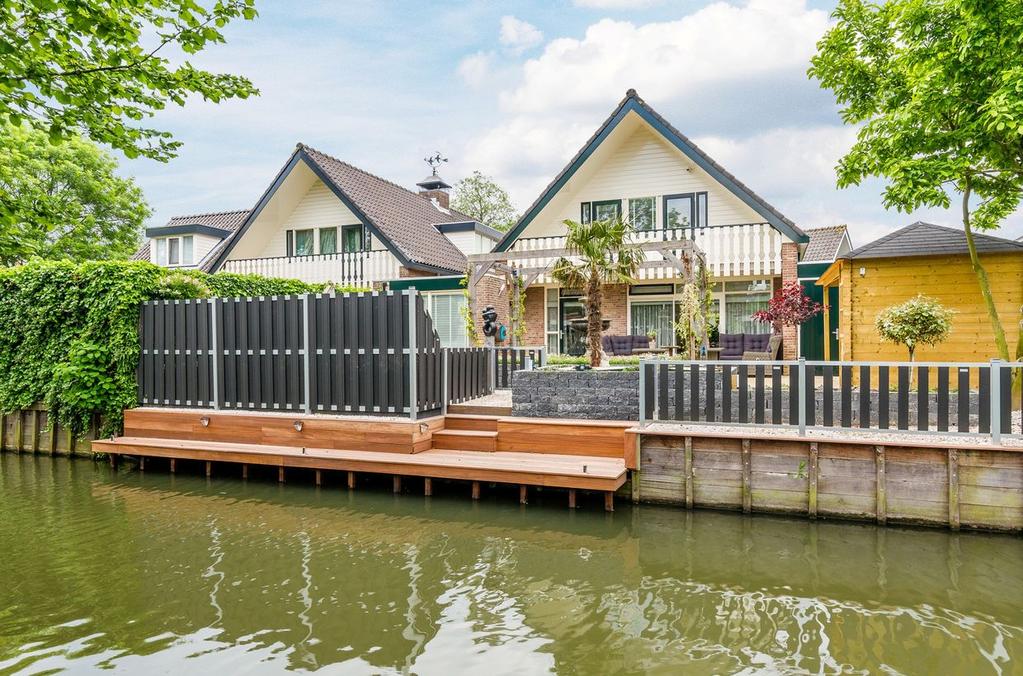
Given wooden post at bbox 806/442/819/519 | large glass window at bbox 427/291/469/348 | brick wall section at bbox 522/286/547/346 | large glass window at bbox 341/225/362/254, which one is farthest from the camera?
large glass window at bbox 341/225/362/254

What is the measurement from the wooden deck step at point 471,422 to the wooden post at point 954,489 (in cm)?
512

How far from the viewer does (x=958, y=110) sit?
9.00 metres

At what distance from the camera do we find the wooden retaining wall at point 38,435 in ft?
34.0

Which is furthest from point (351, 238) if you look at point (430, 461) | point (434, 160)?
point (430, 461)

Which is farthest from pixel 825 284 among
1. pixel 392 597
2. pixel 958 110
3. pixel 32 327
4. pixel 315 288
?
pixel 32 327

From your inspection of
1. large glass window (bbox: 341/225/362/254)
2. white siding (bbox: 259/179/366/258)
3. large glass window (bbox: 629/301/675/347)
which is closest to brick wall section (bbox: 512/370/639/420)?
large glass window (bbox: 629/301/675/347)

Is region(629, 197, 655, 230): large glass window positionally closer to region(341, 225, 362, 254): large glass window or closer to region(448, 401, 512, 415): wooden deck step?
region(341, 225, 362, 254): large glass window

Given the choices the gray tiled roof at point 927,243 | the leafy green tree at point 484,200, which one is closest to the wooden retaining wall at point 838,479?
the gray tiled roof at point 927,243

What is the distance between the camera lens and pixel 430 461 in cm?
741

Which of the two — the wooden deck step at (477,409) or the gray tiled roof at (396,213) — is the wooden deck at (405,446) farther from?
the gray tiled roof at (396,213)

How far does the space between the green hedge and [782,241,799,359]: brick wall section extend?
38.6 feet

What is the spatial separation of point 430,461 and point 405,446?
62 centimetres

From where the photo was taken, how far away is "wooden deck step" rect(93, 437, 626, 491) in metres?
6.75

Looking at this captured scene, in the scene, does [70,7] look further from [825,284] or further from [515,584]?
[825,284]
